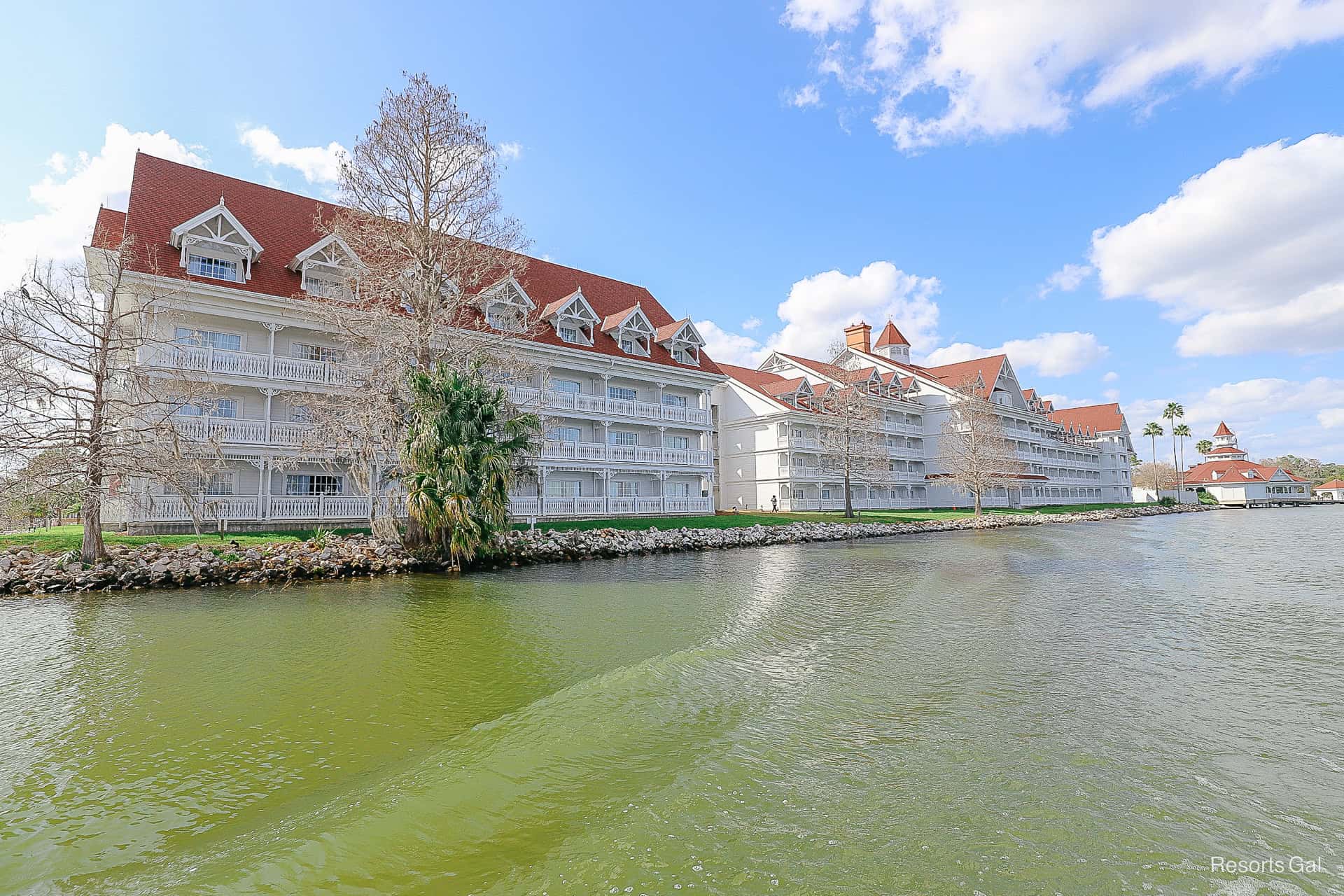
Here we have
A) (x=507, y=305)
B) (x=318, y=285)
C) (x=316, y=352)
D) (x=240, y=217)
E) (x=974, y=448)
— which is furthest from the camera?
(x=974, y=448)

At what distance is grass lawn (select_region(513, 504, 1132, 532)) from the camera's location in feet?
91.4

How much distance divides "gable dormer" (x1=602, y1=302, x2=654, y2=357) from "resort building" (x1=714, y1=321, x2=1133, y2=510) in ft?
43.8

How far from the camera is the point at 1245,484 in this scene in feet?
306

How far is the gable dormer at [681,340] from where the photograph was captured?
36.9 metres

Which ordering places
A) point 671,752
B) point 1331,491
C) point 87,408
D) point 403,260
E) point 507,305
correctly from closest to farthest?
point 671,752 → point 87,408 → point 403,260 → point 507,305 → point 1331,491

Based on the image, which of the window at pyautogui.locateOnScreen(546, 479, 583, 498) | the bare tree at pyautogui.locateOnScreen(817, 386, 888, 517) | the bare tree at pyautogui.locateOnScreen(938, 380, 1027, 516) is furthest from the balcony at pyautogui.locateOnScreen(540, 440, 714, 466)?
the bare tree at pyautogui.locateOnScreen(938, 380, 1027, 516)

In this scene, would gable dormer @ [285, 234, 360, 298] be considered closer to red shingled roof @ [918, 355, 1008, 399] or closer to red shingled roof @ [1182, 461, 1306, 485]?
red shingled roof @ [918, 355, 1008, 399]

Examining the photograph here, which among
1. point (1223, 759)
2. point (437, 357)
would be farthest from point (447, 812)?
point (437, 357)

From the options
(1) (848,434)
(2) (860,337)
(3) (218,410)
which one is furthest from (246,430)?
(2) (860,337)

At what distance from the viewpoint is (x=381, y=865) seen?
3523mm

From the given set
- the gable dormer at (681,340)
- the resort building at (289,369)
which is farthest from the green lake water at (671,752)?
the gable dormer at (681,340)

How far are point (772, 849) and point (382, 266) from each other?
67.5 ft

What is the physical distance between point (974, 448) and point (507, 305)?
34.5 m

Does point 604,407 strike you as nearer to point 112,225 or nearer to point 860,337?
point 112,225
